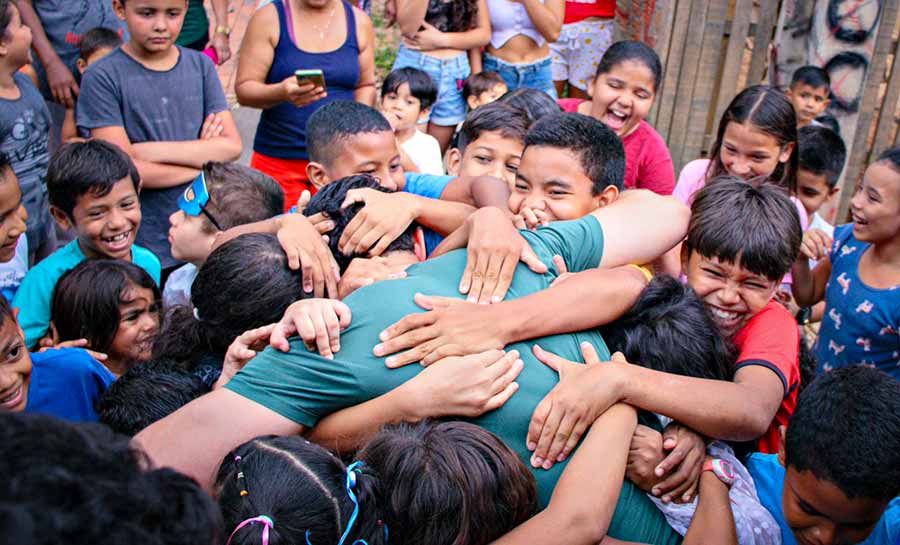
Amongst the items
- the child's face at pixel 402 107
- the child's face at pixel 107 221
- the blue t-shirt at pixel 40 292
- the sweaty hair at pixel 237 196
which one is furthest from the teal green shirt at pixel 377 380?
the child's face at pixel 402 107

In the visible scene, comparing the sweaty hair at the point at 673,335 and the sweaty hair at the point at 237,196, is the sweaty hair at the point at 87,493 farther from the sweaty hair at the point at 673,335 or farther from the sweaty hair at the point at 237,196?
the sweaty hair at the point at 237,196

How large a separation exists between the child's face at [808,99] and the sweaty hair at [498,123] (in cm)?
231

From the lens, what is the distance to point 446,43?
18.1 ft

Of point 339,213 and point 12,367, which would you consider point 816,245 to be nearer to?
point 339,213

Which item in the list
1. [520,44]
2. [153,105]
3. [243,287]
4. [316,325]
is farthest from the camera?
[520,44]

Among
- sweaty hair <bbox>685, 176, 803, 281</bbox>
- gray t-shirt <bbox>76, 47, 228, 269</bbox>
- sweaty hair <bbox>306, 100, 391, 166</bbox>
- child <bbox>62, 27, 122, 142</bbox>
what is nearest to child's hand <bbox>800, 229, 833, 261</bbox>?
sweaty hair <bbox>685, 176, 803, 281</bbox>

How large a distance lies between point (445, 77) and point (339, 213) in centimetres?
322

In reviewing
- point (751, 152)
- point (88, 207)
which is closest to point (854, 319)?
point (751, 152)

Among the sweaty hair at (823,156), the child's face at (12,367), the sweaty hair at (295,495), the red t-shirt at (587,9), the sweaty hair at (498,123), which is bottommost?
the child's face at (12,367)

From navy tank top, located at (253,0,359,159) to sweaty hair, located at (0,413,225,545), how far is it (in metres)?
3.75

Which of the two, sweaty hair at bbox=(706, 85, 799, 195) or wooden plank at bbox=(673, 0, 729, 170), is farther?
wooden plank at bbox=(673, 0, 729, 170)

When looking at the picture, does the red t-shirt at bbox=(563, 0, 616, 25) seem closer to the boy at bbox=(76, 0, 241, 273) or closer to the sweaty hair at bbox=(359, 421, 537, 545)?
the boy at bbox=(76, 0, 241, 273)

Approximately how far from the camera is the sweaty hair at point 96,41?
4.85 meters

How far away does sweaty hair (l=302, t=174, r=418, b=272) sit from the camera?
262 centimetres
